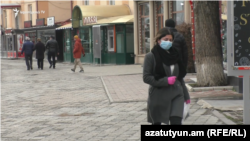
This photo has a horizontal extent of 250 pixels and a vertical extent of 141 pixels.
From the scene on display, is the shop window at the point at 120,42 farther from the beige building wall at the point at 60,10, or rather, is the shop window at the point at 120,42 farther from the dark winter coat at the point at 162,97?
the dark winter coat at the point at 162,97

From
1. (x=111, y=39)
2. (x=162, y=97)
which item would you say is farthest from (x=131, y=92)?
(x=111, y=39)

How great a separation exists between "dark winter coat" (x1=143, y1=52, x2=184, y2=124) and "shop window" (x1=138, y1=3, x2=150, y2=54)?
1904cm

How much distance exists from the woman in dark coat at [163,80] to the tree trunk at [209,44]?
21.1 feet

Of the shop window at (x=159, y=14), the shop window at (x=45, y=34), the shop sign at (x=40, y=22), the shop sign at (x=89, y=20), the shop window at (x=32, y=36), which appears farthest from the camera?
the shop window at (x=32, y=36)

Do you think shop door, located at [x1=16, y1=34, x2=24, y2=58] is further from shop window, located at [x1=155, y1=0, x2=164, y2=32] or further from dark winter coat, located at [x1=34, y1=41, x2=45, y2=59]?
shop window, located at [x1=155, y1=0, x2=164, y2=32]

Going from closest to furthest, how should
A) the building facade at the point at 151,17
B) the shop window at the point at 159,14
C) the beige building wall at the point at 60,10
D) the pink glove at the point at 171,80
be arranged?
the pink glove at the point at 171,80 → the building facade at the point at 151,17 → the shop window at the point at 159,14 → the beige building wall at the point at 60,10

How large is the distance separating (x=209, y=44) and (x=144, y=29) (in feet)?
43.4

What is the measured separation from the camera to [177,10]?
21078mm

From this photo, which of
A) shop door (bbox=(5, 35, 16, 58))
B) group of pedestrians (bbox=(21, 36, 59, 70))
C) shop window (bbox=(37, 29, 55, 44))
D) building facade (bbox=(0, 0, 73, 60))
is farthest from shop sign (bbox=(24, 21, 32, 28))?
group of pedestrians (bbox=(21, 36, 59, 70))

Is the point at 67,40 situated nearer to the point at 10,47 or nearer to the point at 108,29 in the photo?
the point at 108,29

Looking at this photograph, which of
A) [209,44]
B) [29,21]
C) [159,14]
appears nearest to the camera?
[209,44]

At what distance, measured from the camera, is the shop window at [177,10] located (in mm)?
20516

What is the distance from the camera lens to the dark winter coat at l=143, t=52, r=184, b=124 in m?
Answer: 5.76

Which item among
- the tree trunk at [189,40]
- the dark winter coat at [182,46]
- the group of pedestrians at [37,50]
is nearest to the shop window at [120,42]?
the group of pedestrians at [37,50]
